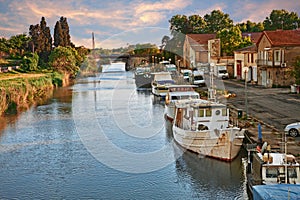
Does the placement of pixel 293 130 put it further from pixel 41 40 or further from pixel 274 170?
pixel 41 40

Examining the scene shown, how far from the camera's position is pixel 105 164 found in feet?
64.3

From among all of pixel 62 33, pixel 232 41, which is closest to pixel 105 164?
pixel 232 41

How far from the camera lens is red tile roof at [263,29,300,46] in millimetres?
39000

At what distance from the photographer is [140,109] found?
121 ft

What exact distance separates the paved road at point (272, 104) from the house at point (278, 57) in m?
1.75

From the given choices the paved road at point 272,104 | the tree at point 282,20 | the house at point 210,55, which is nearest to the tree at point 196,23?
A: the tree at point 282,20

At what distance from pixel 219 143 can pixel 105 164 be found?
5076 millimetres

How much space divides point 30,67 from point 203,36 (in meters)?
27.4

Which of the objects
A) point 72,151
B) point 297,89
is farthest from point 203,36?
point 72,151

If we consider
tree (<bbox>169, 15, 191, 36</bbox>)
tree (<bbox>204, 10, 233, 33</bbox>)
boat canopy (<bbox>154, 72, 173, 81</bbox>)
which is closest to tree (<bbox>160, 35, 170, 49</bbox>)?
tree (<bbox>169, 15, 191, 36</bbox>)

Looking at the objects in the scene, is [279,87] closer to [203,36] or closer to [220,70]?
[220,70]

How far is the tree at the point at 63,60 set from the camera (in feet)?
244

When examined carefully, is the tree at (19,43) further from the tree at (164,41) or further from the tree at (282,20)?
the tree at (282,20)

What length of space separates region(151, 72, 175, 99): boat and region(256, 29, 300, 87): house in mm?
9497
